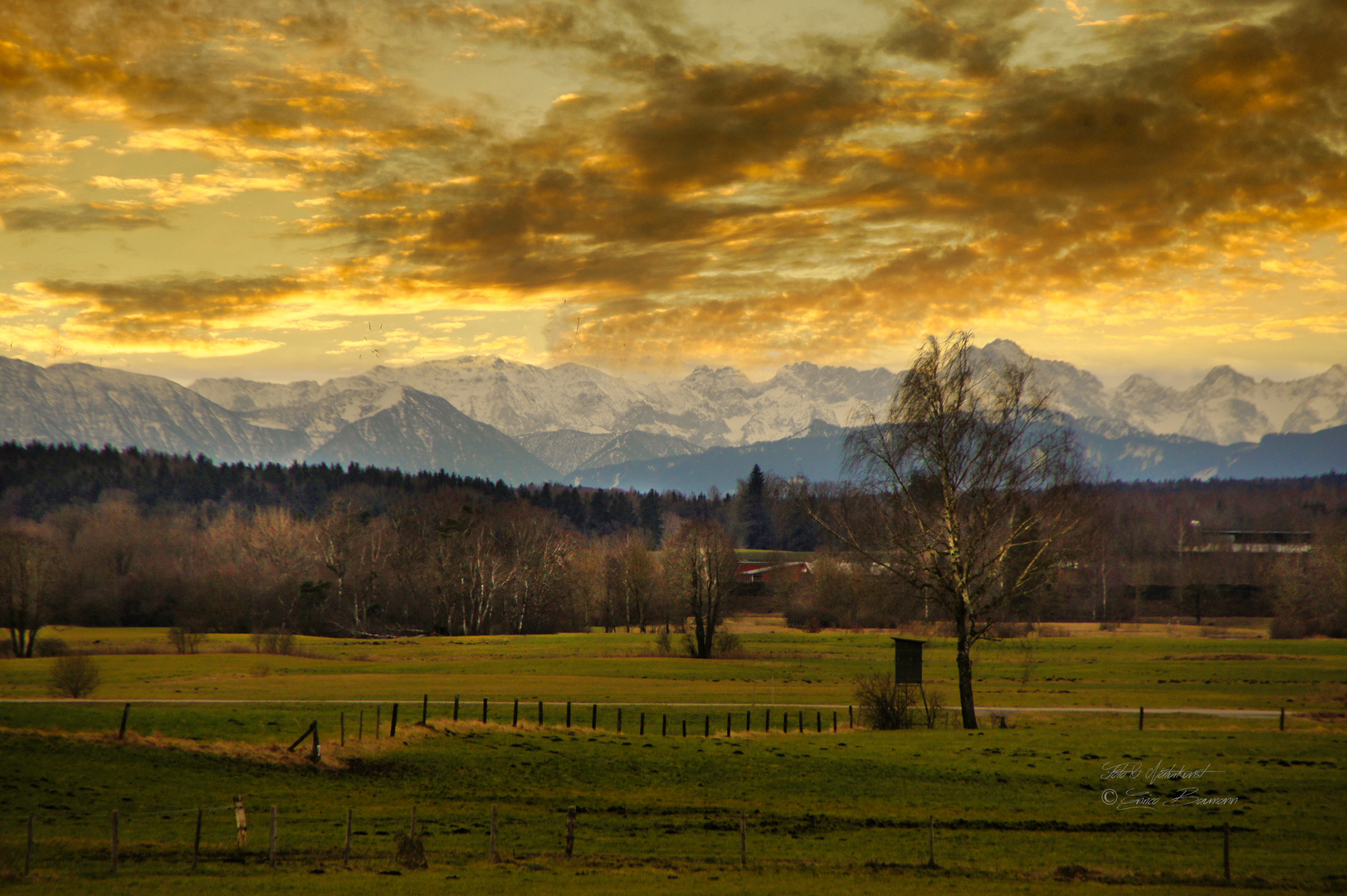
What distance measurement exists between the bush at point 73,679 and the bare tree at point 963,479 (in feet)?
150

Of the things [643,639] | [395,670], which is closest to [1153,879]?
[395,670]

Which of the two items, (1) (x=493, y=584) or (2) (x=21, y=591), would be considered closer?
(2) (x=21, y=591)

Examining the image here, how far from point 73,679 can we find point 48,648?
4753cm

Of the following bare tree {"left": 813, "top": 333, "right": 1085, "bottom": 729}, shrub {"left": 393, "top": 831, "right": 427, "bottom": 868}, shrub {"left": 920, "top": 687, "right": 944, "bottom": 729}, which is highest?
bare tree {"left": 813, "top": 333, "right": 1085, "bottom": 729}

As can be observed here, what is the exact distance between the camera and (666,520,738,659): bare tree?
9856cm

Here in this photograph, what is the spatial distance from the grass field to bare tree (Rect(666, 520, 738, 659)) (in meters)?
28.9

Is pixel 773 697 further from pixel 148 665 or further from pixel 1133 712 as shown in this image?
pixel 148 665

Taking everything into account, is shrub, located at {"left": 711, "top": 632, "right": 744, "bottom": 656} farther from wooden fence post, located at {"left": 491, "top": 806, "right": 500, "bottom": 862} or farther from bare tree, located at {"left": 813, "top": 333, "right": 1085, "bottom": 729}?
wooden fence post, located at {"left": 491, "top": 806, "right": 500, "bottom": 862}

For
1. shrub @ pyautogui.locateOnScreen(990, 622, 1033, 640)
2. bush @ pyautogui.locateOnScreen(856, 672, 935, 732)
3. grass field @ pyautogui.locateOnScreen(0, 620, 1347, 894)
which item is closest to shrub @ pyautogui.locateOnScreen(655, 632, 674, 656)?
grass field @ pyautogui.locateOnScreen(0, 620, 1347, 894)

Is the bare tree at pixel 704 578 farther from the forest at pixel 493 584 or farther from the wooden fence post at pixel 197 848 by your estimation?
the wooden fence post at pixel 197 848

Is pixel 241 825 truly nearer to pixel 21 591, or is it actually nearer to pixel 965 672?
pixel 965 672

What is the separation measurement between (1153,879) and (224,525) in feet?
637

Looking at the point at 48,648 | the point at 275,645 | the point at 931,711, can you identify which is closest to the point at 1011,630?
the point at 931,711

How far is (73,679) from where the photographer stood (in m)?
58.6
